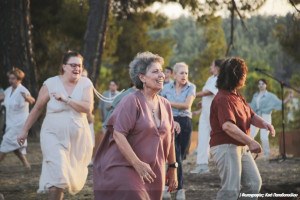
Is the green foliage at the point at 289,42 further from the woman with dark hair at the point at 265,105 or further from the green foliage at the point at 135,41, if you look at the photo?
the woman with dark hair at the point at 265,105

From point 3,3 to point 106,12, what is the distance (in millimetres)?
2910

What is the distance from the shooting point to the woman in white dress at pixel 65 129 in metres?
6.91

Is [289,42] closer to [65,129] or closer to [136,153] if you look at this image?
[65,129]

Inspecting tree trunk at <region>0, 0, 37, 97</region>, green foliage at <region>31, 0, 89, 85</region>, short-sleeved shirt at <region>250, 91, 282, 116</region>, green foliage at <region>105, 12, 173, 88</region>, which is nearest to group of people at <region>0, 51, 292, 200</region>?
short-sleeved shirt at <region>250, 91, 282, 116</region>

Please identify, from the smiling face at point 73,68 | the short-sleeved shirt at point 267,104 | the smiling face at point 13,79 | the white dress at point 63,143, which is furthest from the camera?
the short-sleeved shirt at point 267,104

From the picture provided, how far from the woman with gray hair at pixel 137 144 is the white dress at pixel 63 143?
2055mm

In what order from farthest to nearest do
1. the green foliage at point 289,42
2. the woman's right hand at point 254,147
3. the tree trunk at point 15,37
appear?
the green foliage at point 289,42 < the tree trunk at point 15,37 < the woman's right hand at point 254,147

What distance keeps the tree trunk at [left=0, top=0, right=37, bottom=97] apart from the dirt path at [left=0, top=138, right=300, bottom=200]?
12.7 feet

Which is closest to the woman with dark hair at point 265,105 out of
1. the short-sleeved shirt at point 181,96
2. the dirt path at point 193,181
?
the dirt path at point 193,181

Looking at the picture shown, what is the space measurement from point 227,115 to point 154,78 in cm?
96

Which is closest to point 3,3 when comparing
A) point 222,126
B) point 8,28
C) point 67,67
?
point 8,28

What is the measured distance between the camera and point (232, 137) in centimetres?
557

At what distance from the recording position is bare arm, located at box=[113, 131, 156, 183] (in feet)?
15.1

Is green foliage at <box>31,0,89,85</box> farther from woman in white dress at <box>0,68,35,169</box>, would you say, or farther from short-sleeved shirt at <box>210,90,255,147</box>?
short-sleeved shirt at <box>210,90,255,147</box>
